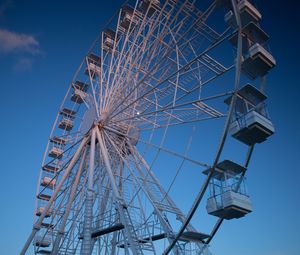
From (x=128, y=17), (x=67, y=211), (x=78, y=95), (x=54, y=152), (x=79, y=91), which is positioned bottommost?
(x=67, y=211)

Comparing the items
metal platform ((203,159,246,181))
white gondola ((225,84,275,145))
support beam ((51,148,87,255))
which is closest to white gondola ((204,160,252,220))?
metal platform ((203,159,246,181))

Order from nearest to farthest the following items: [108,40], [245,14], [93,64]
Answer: [245,14]
[108,40]
[93,64]

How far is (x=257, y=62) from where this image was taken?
10.9 meters

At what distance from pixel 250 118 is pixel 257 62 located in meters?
1.99

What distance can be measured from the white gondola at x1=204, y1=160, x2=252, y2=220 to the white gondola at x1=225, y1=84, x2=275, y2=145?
0.98 metres

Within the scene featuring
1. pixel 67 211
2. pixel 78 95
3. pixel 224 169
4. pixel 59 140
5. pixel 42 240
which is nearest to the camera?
pixel 224 169

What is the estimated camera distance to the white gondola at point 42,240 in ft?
51.2

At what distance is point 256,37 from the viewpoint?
11273 mm

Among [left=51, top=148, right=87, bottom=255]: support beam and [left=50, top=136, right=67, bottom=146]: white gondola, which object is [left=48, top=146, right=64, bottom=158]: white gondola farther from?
[left=51, top=148, right=87, bottom=255]: support beam

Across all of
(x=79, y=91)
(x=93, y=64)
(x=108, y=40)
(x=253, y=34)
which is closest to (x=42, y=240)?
(x=79, y=91)

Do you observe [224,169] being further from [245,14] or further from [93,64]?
[93,64]

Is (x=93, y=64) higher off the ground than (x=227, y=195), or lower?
higher

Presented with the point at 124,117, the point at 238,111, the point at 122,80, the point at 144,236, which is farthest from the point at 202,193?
the point at 122,80

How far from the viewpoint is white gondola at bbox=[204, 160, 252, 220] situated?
9969 mm
